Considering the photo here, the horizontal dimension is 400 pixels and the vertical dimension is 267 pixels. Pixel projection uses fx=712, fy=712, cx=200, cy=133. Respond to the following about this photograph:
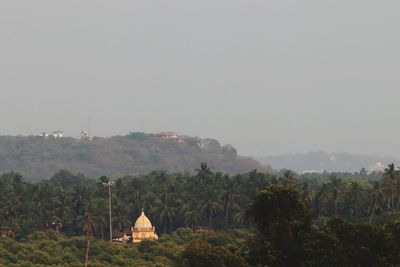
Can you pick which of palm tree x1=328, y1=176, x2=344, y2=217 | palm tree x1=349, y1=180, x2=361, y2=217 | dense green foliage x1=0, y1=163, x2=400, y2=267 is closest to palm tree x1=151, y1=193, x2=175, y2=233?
dense green foliage x1=0, y1=163, x2=400, y2=267

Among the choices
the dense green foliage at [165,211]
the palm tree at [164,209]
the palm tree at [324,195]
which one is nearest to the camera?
the dense green foliage at [165,211]

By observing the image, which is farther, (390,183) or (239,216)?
(239,216)

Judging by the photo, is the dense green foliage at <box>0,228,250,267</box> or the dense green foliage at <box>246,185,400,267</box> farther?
the dense green foliage at <box>0,228,250,267</box>

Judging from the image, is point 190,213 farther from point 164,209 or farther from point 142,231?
point 142,231

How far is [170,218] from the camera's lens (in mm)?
121125

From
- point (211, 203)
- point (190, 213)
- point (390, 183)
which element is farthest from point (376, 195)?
point (190, 213)

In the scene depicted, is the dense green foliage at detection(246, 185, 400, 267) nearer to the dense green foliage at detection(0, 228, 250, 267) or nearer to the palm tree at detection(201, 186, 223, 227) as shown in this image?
the dense green foliage at detection(0, 228, 250, 267)

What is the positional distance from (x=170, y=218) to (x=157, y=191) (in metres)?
11.3

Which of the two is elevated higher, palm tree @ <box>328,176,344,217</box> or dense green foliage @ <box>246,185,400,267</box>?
palm tree @ <box>328,176,344,217</box>

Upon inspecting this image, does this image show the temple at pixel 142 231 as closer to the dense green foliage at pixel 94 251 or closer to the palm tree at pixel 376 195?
the dense green foliage at pixel 94 251

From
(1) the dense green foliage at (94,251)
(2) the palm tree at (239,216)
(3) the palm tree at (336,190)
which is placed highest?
(3) the palm tree at (336,190)

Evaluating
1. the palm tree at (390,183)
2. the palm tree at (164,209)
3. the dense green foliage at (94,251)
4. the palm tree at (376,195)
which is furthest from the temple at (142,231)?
the palm tree at (390,183)

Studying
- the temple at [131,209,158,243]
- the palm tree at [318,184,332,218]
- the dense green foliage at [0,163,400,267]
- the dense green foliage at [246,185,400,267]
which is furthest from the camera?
the palm tree at [318,184,332,218]

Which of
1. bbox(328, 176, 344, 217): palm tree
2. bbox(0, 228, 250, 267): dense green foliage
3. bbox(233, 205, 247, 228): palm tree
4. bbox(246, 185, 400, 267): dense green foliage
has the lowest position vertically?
bbox(0, 228, 250, 267): dense green foliage
